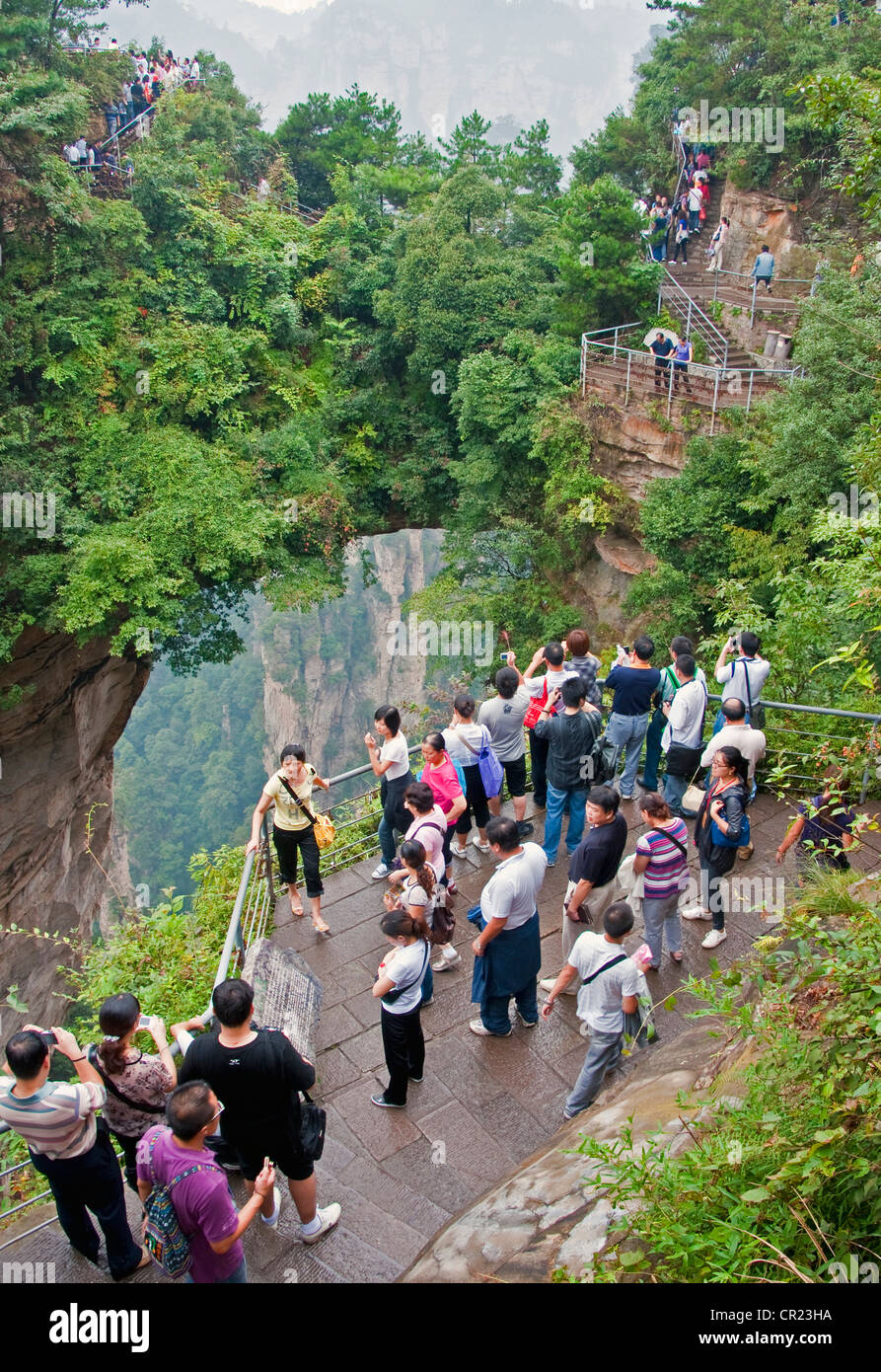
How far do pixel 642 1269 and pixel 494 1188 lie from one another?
128 cm

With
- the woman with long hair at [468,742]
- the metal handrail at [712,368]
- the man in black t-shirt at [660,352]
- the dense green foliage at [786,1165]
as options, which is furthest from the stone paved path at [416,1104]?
the man in black t-shirt at [660,352]

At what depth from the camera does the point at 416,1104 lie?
14.8 feet

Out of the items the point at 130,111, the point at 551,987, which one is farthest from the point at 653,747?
the point at 130,111

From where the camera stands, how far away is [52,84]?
12859 mm

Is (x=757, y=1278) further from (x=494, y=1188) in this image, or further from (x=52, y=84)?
(x=52, y=84)

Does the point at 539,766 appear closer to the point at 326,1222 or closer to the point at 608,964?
the point at 608,964

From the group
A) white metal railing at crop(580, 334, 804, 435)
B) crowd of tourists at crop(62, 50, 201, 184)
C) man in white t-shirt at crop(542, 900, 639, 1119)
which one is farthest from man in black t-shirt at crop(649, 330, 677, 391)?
man in white t-shirt at crop(542, 900, 639, 1119)

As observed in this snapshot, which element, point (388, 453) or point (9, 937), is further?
point (388, 453)

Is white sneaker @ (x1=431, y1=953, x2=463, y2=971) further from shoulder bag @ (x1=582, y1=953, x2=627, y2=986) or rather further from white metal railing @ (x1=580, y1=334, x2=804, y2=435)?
white metal railing @ (x1=580, y1=334, x2=804, y2=435)

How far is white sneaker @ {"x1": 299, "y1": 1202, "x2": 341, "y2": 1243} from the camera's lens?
12.2ft

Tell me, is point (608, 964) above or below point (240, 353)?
below

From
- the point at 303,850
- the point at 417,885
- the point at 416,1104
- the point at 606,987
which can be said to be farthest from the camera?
the point at 303,850

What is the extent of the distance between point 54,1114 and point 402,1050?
1.67 m

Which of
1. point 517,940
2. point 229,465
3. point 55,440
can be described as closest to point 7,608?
point 55,440
